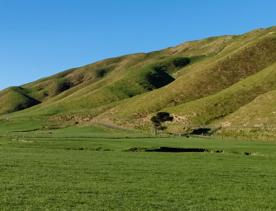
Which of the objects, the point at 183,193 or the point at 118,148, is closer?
the point at 183,193

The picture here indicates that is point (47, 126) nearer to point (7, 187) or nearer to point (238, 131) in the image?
point (238, 131)

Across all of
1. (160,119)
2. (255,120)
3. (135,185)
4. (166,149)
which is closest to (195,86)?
(160,119)

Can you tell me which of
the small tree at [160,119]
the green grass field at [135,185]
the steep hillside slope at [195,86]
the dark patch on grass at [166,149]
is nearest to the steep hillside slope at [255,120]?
the small tree at [160,119]

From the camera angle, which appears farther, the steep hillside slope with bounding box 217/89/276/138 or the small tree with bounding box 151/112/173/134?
the small tree with bounding box 151/112/173/134

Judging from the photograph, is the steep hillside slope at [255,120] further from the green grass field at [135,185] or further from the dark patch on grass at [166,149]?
the green grass field at [135,185]

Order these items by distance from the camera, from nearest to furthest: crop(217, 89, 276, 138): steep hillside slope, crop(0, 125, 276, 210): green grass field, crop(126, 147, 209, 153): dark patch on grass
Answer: crop(0, 125, 276, 210): green grass field < crop(126, 147, 209, 153): dark patch on grass < crop(217, 89, 276, 138): steep hillside slope

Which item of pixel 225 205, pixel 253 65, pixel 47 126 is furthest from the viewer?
pixel 253 65

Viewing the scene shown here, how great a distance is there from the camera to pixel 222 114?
132625mm

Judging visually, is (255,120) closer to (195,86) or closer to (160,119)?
(160,119)

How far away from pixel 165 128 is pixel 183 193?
9784 cm

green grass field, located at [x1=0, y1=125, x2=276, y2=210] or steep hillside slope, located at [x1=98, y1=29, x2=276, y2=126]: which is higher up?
steep hillside slope, located at [x1=98, y1=29, x2=276, y2=126]

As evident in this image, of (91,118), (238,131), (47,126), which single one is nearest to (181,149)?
(238,131)

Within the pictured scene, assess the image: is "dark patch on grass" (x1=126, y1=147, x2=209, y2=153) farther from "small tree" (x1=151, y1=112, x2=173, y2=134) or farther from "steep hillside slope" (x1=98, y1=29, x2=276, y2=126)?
"steep hillside slope" (x1=98, y1=29, x2=276, y2=126)

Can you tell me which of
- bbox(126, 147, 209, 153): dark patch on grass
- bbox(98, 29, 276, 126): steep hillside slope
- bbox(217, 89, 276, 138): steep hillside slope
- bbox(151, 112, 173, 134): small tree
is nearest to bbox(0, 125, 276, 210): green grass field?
bbox(126, 147, 209, 153): dark patch on grass
